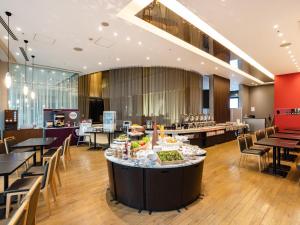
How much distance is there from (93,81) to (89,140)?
3.98 meters

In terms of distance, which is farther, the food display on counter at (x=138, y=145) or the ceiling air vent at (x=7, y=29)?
the ceiling air vent at (x=7, y=29)

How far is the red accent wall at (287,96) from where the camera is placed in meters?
9.39

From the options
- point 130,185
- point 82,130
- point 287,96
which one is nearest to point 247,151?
point 130,185

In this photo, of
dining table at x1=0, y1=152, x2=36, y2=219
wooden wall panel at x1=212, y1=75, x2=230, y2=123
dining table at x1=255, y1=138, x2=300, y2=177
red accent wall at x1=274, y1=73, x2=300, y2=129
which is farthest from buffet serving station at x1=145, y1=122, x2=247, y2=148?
dining table at x1=0, y1=152, x2=36, y2=219

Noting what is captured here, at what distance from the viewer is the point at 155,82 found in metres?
9.73

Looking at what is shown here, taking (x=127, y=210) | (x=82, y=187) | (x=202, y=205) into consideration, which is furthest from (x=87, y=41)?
(x=202, y=205)

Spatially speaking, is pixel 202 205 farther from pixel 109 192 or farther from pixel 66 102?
pixel 66 102

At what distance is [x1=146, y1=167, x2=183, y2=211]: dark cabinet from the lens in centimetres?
283

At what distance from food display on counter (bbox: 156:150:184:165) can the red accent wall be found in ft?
30.3

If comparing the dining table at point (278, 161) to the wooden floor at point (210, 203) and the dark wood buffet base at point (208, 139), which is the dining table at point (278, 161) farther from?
the dark wood buffet base at point (208, 139)

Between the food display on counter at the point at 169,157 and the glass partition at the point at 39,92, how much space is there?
694 cm

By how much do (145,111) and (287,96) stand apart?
286 inches

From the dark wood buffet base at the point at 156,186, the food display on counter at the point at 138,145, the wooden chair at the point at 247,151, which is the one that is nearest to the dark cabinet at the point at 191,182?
the dark wood buffet base at the point at 156,186

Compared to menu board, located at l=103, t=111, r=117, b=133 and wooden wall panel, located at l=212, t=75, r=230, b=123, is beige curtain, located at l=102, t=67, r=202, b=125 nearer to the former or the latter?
wooden wall panel, located at l=212, t=75, r=230, b=123
